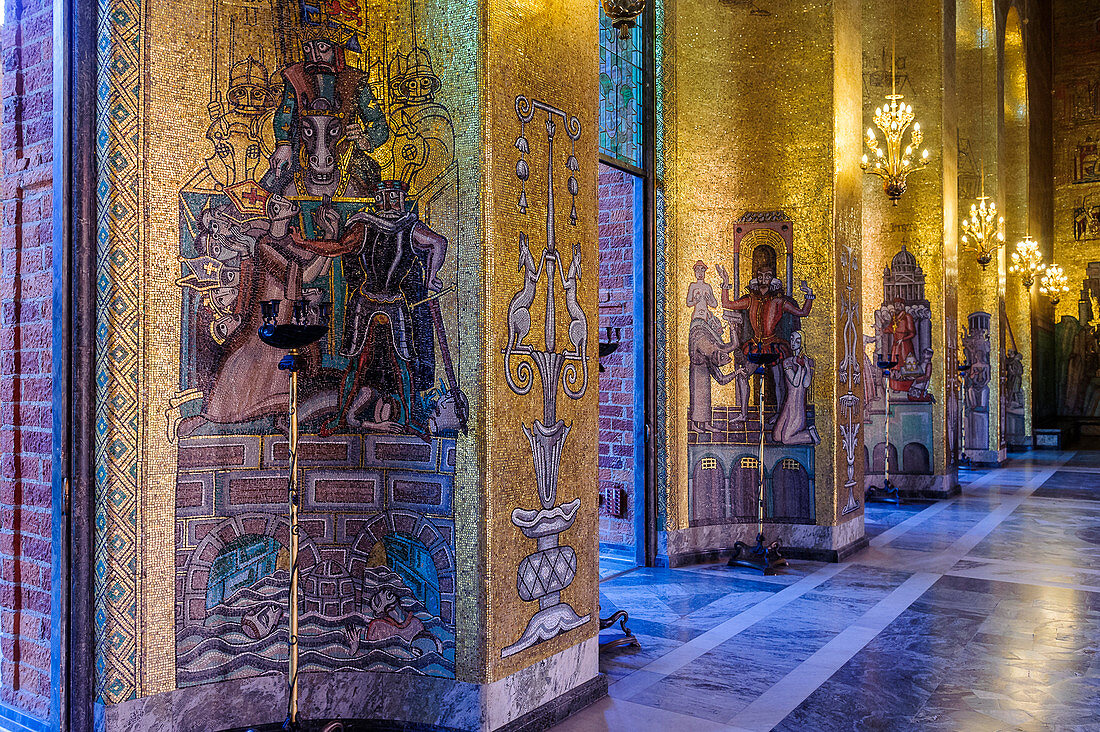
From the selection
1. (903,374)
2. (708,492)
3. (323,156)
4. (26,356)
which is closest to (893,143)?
(903,374)

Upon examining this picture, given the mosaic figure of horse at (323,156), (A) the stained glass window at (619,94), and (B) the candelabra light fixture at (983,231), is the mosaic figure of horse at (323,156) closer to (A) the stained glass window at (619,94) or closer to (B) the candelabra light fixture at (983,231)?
(A) the stained glass window at (619,94)

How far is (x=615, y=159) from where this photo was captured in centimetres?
799

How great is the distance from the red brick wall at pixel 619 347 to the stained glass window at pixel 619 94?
436 millimetres

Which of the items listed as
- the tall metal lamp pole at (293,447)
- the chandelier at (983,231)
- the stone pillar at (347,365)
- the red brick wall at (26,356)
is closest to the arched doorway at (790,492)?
the stone pillar at (347,365)

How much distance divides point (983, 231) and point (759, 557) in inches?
470

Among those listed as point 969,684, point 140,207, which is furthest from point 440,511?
point 969,684

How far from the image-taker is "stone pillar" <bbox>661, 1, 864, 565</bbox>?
8.55 meters

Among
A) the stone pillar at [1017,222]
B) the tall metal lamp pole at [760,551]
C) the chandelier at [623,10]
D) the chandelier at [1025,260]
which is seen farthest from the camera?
the stone pillar at [1017,222]

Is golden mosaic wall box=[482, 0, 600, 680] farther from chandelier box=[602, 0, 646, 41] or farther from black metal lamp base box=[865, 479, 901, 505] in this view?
black metal lamp base box=[865, 479, 901, 505]

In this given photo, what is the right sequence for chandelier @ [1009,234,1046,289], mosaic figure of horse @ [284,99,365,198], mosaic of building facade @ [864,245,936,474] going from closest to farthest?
mosaic figure of horse @ [284,99,365,198], mosaic of building facade @ [864,245,936,474], chandelier @ [1009,234,1046,289]

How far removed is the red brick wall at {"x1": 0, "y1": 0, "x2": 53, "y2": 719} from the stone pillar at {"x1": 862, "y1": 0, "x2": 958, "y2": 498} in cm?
1188

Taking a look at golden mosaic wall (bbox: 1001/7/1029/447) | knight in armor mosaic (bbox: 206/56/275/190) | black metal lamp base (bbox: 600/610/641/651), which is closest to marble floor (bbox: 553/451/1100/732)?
black metal lamp base (bbox: 600/610/641/651)

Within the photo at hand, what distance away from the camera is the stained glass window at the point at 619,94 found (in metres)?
8.13

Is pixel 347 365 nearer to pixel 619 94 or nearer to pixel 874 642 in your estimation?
pixel 874 642
